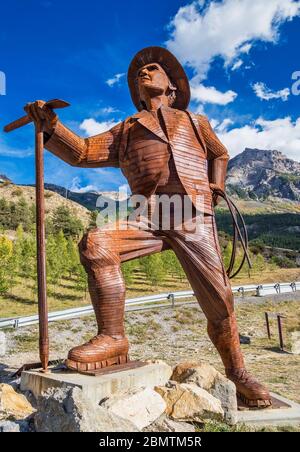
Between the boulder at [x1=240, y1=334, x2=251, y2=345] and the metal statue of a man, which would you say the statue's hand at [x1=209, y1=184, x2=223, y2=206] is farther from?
the boulder at [x1=240, y1=334, x2=251, y2=345]

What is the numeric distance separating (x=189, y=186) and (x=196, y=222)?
0.43 meters

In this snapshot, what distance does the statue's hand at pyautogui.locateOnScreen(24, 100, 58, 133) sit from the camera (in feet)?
15.5

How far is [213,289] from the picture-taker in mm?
4996

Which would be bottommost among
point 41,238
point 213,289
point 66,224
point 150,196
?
point 213,289

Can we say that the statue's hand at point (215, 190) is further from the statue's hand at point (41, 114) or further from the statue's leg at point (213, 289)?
the statue's hand at point (41, 114)

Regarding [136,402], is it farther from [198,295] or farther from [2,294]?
[2,294]

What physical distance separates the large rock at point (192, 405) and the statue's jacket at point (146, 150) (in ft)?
7.04

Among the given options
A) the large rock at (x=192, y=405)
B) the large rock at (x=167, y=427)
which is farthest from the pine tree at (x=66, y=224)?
the large rock at (x=167, y=427)

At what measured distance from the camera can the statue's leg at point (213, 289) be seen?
16.4ft

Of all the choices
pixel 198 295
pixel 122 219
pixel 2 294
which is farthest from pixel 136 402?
pixel 2 294

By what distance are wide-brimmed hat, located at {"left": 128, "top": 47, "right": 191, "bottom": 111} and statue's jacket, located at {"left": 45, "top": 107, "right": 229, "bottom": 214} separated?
0.48 meters

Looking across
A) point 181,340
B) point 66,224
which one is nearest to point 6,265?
point 181,340

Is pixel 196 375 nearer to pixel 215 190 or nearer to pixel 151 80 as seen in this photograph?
pixel 215 190

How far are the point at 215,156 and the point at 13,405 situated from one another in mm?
3800
